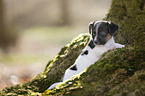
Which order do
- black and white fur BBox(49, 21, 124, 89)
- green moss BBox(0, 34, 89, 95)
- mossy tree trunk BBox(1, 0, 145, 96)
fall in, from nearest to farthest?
mossy tree trunk BBox(1, 0, 145, 96), black and white fur BBox(49, 21, 124, 89), green moss BBox(0, 34, 89, 95)

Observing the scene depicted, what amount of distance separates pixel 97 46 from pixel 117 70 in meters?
1.30

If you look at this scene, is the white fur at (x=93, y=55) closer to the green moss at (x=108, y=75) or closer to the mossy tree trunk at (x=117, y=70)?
the mossy tree trunk at (x=117, y=70)

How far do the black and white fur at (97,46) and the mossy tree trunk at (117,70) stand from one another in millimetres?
419

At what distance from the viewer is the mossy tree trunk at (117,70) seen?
10.2 feet

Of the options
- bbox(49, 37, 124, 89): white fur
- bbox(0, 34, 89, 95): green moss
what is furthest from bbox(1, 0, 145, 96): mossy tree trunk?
bbox(49, 37, 124, 89): white fur

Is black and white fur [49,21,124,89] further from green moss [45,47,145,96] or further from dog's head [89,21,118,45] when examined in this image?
green moss [45,47,145,96]

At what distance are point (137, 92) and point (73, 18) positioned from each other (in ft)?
63.3

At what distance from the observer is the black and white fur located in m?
4.44

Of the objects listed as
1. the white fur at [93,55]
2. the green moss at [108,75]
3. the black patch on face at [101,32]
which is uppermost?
the black patch on face at [101,32]

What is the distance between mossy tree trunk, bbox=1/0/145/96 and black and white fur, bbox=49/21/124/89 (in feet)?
1.37

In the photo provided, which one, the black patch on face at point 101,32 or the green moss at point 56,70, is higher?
the black patch on face at point 101,32

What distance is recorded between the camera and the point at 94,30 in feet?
14.9

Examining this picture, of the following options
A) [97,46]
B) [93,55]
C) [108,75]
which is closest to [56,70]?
[93,55]

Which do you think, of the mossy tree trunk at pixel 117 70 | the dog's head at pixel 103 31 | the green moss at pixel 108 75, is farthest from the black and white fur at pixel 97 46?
the green moss at pixel 108 75
